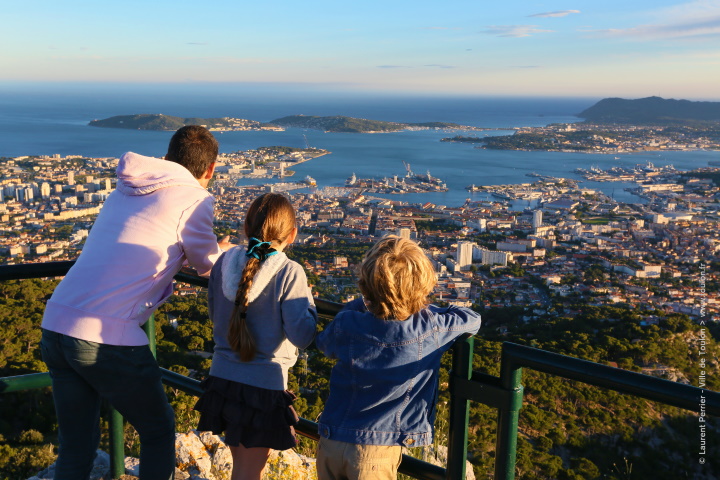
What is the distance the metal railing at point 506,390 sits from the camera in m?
1.08

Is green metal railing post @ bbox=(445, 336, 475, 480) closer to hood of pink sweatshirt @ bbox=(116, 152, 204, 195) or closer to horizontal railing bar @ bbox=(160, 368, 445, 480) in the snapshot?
horizontal railing bar @ bbox=(160, 368, 445, 480)

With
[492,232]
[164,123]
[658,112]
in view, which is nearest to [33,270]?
[492,232]

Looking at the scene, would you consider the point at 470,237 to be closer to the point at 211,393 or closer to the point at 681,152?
the point at 211,393

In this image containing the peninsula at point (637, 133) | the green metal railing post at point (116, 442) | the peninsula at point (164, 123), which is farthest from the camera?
the peninsula at point (637, 133)

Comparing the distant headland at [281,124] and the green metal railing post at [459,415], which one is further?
the distant headland at [281,124]

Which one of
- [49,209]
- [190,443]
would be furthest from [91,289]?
[49,209]

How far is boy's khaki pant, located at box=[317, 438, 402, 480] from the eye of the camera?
142 cm

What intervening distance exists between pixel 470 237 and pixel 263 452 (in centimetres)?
1821

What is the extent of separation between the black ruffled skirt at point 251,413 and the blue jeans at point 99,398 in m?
0.14

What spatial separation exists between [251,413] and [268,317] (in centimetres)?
25

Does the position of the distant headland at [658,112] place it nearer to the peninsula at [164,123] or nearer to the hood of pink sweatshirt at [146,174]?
the peninsula at [164,123]

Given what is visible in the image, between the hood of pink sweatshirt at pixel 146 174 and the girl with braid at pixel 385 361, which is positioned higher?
the hood of pink sweatshirt at pixel 146 174

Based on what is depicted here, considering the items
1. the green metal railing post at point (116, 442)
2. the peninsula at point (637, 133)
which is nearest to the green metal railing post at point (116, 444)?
the green metal railing post at point (116, 442)

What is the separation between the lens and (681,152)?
45.6m
